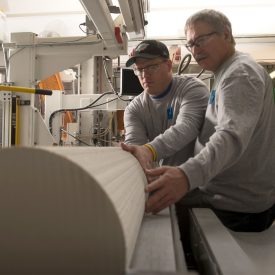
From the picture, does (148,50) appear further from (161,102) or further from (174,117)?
(174,117)

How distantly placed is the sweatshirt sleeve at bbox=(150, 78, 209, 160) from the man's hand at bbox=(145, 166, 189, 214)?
0.58 meters

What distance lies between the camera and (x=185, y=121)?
166 cm

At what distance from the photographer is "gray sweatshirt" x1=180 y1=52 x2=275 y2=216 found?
1.08m

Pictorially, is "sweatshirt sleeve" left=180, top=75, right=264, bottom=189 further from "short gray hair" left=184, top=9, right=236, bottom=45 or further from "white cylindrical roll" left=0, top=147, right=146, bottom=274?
"white cylindrical roll" left=0, top=147, right=146, bottom=274

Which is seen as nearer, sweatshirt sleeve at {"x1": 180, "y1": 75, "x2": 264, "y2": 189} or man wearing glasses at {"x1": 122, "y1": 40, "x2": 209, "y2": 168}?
sweatshirt sleeve at {"x1": 180, "y1": 75, "x2": 264, "y2": 189}

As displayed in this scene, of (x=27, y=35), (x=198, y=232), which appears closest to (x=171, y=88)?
(x=198, y=232)

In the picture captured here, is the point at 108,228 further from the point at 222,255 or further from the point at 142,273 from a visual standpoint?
the point at 222,255

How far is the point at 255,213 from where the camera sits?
4.68 ft

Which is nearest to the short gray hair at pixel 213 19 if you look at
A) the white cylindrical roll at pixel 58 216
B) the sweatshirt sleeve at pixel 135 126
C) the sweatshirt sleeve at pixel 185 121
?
the sweatshirt sleeve at pixel 185 121

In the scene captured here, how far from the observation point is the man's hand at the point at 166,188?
38.4 inches

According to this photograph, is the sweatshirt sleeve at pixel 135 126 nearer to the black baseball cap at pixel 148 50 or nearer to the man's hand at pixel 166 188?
the black baseball cap at pixel 148 50

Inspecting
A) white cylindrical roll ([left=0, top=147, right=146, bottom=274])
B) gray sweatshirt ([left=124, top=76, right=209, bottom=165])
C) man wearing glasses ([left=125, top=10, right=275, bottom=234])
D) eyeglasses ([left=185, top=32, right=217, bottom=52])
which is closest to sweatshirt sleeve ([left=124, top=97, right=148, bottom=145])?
gray sweatshirt ([left=124, top=76, right=209, bottom=165])

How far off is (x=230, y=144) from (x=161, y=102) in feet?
2.93

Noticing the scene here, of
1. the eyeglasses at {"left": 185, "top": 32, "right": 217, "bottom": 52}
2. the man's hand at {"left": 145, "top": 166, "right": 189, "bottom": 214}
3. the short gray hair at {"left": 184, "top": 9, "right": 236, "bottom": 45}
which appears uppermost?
the short gray hair at {"left": 184, "top": 9, "right": 236, "bottom": 45}
